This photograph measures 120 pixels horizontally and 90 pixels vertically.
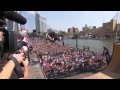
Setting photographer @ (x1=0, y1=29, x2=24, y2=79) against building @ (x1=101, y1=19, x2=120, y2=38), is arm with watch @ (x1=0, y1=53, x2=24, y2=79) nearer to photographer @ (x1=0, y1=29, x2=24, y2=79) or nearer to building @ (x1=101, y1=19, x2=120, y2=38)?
photographer @ (x1=0, y1=29, x2=24, y2=79)

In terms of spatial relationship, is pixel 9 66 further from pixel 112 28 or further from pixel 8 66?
pixel 112 28

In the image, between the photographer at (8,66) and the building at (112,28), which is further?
the building at (112,28)

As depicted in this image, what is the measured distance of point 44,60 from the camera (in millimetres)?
12047

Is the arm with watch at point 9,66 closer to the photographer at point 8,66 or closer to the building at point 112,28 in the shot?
the photographer at point 8,66

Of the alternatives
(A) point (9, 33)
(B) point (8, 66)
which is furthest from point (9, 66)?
(A) point (9, 33)

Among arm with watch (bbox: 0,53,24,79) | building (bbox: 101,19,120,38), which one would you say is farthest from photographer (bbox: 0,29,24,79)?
building (bbox: 101,19,120,38)

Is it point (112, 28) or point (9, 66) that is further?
point (112, 28)

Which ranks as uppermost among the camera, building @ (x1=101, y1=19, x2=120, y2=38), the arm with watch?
building @ (x1=101, y1=19, x2=120, y2=38)

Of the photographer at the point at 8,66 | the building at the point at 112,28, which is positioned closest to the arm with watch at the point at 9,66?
the photographer at the point at 8,66

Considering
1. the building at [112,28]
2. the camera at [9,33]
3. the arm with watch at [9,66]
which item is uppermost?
the building at [112,28]

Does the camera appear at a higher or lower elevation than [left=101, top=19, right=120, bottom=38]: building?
lower

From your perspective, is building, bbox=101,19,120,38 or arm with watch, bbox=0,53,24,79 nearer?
arm with watch, bbox=0,53,24,79
